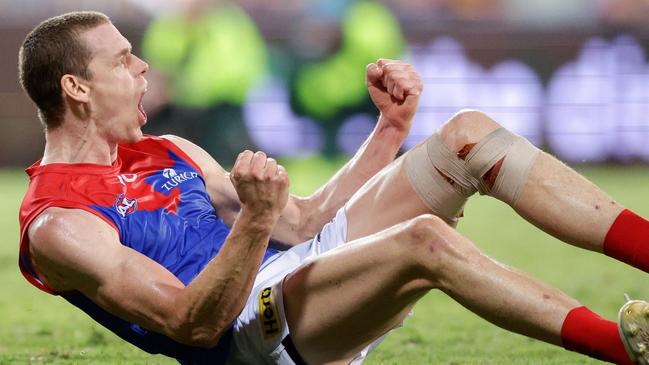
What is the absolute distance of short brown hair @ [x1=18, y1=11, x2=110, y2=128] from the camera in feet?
12.0

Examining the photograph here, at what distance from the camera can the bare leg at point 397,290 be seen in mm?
2898

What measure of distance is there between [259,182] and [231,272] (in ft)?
0.88

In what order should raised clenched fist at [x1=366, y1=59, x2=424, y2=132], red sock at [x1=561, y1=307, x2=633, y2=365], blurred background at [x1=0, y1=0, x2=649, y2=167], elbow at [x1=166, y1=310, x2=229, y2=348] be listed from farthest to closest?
1. blurred background at [x1=0, y1=0, x2=649, y2=167]
2. raised clenched fist at [x1=366, y1=59, x2=424, y2=132]
3. elbow at [x1=166, y1=310, x2=229, y2=348]
4. red sock at [x1=561, y1=307, x2=633, y2=365]

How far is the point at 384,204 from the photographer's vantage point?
3594mm

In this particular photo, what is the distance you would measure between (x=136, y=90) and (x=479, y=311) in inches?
58.9

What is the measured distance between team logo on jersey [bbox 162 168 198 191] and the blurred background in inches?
324

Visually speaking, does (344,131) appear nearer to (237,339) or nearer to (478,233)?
(478,233)

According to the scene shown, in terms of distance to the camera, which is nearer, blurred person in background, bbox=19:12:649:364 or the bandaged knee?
blurred person in background, bbox=19:12:649:364

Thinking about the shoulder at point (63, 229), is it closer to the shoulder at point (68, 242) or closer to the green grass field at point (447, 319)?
the shoulder at point (68, 242)

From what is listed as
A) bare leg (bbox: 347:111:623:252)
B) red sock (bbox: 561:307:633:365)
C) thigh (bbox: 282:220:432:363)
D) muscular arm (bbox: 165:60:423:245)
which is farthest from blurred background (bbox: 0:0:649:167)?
red sock (bbox: 561:307:633:365)

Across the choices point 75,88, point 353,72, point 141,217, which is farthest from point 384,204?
point 353,72

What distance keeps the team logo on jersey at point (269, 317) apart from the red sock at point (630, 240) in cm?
99

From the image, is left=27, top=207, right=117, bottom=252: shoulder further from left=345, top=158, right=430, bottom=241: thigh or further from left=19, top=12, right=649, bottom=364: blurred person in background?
left=345, top=158, right=430, bottom=241: thigh

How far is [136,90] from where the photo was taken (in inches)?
148
